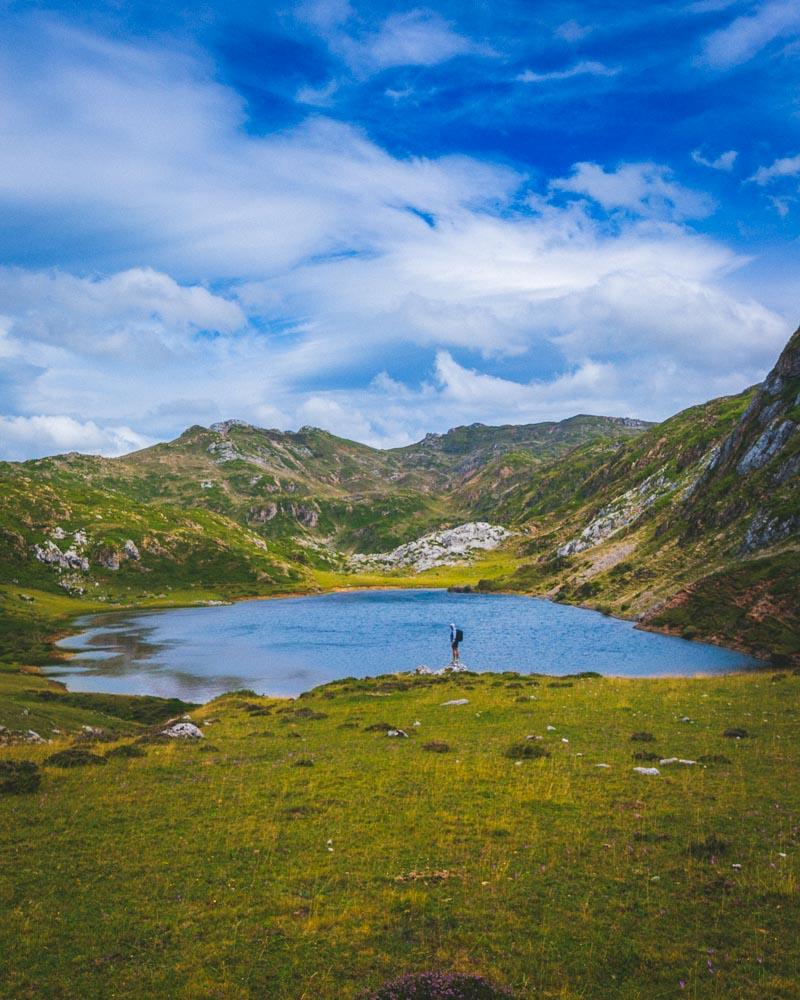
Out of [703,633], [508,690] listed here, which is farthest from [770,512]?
[508,690]

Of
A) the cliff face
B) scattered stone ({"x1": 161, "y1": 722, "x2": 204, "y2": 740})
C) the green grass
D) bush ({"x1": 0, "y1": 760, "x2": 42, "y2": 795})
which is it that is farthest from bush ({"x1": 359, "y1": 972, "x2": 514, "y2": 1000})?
the cliff face

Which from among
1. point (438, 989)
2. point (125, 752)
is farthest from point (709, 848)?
point (125, 752)

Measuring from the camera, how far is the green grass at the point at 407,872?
12.6 m

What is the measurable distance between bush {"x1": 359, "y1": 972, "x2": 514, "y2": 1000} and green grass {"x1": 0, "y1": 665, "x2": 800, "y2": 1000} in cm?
64

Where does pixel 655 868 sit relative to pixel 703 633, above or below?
above

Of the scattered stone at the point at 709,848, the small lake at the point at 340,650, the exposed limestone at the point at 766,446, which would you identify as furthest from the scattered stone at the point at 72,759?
the exposed limestone at the point at 766,446

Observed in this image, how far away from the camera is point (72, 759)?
29.2m

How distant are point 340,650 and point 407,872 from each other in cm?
9659

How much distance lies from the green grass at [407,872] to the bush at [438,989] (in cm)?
64

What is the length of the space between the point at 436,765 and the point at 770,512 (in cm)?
10563

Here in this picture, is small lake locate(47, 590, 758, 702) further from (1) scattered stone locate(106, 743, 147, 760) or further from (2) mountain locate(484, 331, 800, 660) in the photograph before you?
(1) scattered stone locate(106, 743, 147, 760)

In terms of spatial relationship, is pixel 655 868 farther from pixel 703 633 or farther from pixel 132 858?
pixel 703 633

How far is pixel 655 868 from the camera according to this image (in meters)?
16.7

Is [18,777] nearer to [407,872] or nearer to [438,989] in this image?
[407,872]
